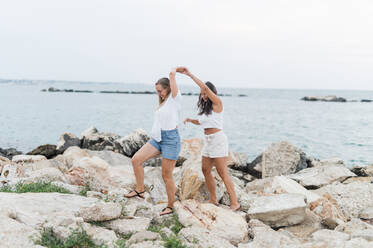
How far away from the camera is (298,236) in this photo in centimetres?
648

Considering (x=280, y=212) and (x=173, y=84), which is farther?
(x=280, y=212)

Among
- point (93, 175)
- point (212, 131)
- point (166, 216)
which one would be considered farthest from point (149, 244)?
point (93, 175)

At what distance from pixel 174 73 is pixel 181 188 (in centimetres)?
304

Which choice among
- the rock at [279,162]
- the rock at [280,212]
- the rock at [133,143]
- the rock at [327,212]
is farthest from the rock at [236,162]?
the rock at [280,212]

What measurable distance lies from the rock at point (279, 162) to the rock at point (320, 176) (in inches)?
66.1

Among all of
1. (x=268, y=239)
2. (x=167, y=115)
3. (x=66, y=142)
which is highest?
(x=167, y=115)

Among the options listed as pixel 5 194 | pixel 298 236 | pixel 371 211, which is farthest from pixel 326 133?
pixel 5 194

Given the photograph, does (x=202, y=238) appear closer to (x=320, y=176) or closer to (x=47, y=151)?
(x=320, y=176)

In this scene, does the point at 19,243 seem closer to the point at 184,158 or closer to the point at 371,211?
the point at 371,211

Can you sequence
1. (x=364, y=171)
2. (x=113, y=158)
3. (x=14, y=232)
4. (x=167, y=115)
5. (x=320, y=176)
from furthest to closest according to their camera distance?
1. (x=113, y=158)
2. (x=364, y=171)
3. (x=320, y=176)
4. (x=167, y=115)
5. (x=14, y=232)

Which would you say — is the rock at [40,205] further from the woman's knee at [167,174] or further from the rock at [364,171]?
the rock at [364,171]

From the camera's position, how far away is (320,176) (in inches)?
424

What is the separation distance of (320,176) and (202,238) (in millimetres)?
6466

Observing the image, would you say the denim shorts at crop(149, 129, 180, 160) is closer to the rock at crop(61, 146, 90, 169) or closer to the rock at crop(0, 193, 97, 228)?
the rock at crop(0, 193, 97, 228)
